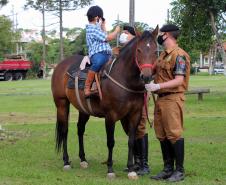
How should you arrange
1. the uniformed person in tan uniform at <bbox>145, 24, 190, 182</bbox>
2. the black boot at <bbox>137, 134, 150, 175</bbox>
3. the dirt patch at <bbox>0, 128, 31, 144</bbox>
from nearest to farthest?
the uniformed person in tan uniform at <bbox>145, 24, 190, 182</bbox>
the black boot at <bbox>137, 134, 150, 175</bbox>
the dirt patch at <bbox>0, 128, 31, 144</bbox>

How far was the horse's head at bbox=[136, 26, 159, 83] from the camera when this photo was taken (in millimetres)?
6879

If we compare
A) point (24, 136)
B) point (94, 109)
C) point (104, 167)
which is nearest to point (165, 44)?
point (94, 109)

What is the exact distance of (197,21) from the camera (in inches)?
845

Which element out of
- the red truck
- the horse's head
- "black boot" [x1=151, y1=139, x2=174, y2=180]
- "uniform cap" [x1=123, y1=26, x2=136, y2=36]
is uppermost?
"uniform cap" [x1=123, y1=26, x2=136, y2=36]

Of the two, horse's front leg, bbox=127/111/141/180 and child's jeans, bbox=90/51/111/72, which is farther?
child's jeans, bbox=90/51/111/72

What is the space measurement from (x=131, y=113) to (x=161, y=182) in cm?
116

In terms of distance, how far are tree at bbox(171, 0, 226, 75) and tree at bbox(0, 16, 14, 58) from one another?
4370 cm

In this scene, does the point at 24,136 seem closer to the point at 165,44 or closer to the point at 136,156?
the point at 136,156

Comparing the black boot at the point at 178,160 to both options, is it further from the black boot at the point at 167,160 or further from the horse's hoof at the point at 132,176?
the horse's hoof at the point at 132,176

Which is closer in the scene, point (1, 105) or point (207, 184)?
point (207, 184)

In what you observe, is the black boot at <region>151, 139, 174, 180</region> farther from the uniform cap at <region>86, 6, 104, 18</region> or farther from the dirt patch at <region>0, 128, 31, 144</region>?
the dirt patch at <region>0, 128, 31, 144</region>

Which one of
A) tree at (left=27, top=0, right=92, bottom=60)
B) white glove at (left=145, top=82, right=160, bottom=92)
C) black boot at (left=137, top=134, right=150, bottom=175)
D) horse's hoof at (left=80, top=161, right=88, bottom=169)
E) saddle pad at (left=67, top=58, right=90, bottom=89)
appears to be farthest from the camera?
tree at (left=27, top=0, right=92, bottom=60)

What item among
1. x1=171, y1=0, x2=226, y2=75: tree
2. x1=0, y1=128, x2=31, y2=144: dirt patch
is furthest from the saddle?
x1=171, y1=0, x2=226, y2=75: tree

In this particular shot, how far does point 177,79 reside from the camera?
6992 millimetres
